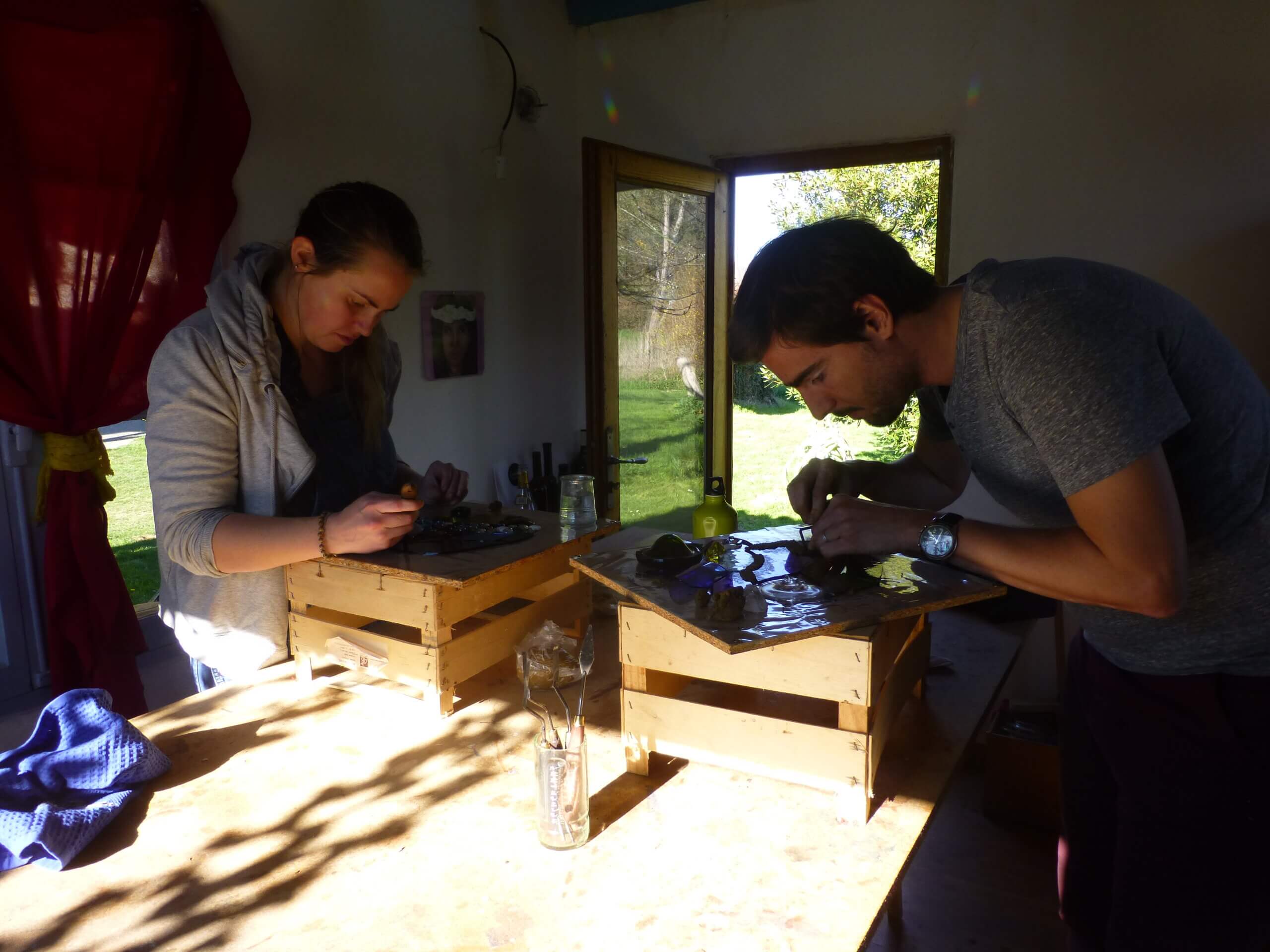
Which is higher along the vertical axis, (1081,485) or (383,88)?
(383,88)

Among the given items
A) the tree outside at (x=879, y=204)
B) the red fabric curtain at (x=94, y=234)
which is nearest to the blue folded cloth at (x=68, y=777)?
the red fabric curtain at (x=94, y=234)

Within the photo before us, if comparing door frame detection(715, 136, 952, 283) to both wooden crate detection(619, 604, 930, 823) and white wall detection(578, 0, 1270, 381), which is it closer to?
white wall detection(578, 0, 1270, 381)

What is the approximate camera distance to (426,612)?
1.53 metres

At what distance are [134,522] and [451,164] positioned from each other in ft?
6.11

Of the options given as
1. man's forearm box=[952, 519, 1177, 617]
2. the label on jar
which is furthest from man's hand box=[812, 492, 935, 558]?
the label on jar

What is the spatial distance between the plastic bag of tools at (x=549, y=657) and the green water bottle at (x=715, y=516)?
641 mm

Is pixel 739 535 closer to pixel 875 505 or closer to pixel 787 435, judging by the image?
pixel 875 505

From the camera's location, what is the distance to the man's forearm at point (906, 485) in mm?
1811

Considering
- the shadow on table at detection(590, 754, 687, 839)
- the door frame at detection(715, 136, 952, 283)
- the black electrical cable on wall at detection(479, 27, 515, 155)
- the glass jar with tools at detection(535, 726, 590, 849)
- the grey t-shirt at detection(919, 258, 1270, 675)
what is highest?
the black electrical cable on wall at detection(479, 27, 515, 155)

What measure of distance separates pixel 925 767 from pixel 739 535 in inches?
23.0

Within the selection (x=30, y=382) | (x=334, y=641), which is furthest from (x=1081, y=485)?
(x=30, y=382)

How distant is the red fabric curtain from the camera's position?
7.59 feet

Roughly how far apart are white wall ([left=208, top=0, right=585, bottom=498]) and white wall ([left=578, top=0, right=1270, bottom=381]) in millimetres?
853

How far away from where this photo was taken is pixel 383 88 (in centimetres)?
341
